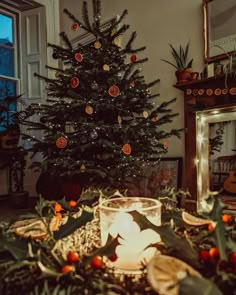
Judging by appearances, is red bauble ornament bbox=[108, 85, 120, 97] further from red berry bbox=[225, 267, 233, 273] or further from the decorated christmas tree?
red berry bbox=[225, 267, 233, 273]

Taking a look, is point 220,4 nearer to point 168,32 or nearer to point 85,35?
point 168,32

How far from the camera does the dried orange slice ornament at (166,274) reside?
575 mm

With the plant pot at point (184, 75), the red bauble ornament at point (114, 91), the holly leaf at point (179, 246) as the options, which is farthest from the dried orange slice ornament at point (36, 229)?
the plant pot at point (184, 75)

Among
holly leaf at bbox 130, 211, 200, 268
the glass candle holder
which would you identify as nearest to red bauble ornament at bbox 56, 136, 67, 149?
the glass candle holder

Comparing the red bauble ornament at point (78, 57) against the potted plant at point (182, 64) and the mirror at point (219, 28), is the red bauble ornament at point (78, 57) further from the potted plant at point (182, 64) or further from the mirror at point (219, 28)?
the mirror at point (219, 28)

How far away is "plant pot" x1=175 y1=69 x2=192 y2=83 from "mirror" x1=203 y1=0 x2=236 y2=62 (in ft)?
0.72

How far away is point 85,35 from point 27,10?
986mm

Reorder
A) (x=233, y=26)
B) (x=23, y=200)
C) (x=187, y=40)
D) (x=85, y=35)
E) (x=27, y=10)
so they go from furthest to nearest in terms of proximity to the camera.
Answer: (x=27, y=10)
(x=85, y=35)
(x=23, y=200)
(x=187, y=40)
(x=233, y=26)

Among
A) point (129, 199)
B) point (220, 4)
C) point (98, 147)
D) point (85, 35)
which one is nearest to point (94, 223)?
point (129, 199)

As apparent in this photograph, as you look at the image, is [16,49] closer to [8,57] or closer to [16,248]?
[8,57]

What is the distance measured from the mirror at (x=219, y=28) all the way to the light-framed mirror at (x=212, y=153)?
587 mm

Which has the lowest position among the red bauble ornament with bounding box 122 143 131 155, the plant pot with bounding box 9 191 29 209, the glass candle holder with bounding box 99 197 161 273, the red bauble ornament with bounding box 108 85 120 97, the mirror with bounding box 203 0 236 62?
the plant pot with bounding box 9 191 29 209

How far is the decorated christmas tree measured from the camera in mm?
2625

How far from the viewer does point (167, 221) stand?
1.05 meters
